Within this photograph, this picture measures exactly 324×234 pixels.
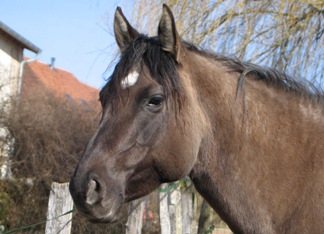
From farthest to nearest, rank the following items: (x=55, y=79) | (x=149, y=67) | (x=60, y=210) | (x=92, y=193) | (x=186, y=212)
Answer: (x=55, y=79), (x=186, y=212), (x=60, y=210), (x=149, y=67), (x=92, y=193)

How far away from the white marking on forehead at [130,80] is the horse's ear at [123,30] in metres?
0.35

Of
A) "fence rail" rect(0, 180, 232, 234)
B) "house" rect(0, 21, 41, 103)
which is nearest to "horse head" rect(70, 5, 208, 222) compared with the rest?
"fence rail" rect(0, 180, 232, 234)

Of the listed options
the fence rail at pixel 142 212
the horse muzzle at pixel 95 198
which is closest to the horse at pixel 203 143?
the horse muzzle at pixel 95 198

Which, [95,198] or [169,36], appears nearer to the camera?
[95,198]

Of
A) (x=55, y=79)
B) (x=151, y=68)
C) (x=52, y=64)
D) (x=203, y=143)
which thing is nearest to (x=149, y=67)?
(x=151, y=68)

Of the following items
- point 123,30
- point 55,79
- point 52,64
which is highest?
point 123,30

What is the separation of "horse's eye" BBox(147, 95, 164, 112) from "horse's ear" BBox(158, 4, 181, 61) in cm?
28

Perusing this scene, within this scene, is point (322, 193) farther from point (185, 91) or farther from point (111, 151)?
point (111, 151)

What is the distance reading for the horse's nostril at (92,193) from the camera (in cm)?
283

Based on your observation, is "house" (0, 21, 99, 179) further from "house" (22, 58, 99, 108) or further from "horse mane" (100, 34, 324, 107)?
"horse mane" (100, 34, 324, 107)

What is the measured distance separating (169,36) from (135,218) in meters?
2.66

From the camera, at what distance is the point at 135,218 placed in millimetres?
5395

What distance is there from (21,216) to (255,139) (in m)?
8.09

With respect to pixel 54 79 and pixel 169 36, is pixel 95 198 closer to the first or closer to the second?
pixel 169 36
